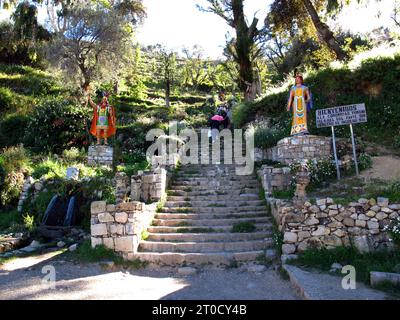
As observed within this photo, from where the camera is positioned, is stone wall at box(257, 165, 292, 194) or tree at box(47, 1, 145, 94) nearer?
stone wall at box(257, 165, 292, 194)

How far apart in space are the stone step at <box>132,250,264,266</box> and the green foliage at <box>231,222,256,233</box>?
96 centimetres

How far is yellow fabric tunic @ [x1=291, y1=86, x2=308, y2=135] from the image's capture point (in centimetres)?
1159

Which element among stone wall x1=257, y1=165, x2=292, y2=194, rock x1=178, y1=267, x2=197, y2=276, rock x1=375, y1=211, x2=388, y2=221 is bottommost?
rock x1=178, y1=267, x2=197, y2=276

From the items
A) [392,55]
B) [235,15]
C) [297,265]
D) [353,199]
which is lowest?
[297,265]

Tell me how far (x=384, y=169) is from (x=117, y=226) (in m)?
7.16

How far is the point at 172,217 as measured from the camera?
928 cm

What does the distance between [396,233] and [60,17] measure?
82.1ft

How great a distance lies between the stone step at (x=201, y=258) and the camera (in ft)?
24.3

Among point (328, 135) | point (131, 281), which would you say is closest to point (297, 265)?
point (131, 281)

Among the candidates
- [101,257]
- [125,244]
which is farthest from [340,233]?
[101,257]

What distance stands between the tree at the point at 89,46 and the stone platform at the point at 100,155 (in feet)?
28.3

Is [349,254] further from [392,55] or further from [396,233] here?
[392,55]

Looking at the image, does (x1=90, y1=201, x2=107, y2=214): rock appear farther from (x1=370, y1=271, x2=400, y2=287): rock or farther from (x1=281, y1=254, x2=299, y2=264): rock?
(x1=370, y1=271, x2=400, y2=287): rock

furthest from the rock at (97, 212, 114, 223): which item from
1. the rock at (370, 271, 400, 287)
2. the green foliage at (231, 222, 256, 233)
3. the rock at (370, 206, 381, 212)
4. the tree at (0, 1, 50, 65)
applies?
the tree at (0, 1, 50, 65)
